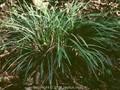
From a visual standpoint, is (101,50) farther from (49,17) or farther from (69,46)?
(49,17)

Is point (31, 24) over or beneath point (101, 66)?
over

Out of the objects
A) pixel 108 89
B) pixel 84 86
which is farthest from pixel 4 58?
pixel 108 89

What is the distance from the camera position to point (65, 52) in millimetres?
3463

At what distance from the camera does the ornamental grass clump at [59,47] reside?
343cm

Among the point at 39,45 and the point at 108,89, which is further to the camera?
the point at 39,45

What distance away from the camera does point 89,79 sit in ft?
11.3

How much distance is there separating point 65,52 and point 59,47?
0.30ft

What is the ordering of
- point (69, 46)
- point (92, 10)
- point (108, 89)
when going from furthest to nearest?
1. point (92, 10)
2. point (69, 46)
3. point (108, 89)

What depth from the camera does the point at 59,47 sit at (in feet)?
11.3

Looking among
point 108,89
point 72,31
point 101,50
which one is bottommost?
Result: point 108,89

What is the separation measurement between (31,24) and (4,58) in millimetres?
551

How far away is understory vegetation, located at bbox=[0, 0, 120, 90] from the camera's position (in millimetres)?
3412

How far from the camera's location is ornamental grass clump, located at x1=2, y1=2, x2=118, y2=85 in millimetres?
3430

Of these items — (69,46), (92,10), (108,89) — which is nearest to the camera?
(108,89)
